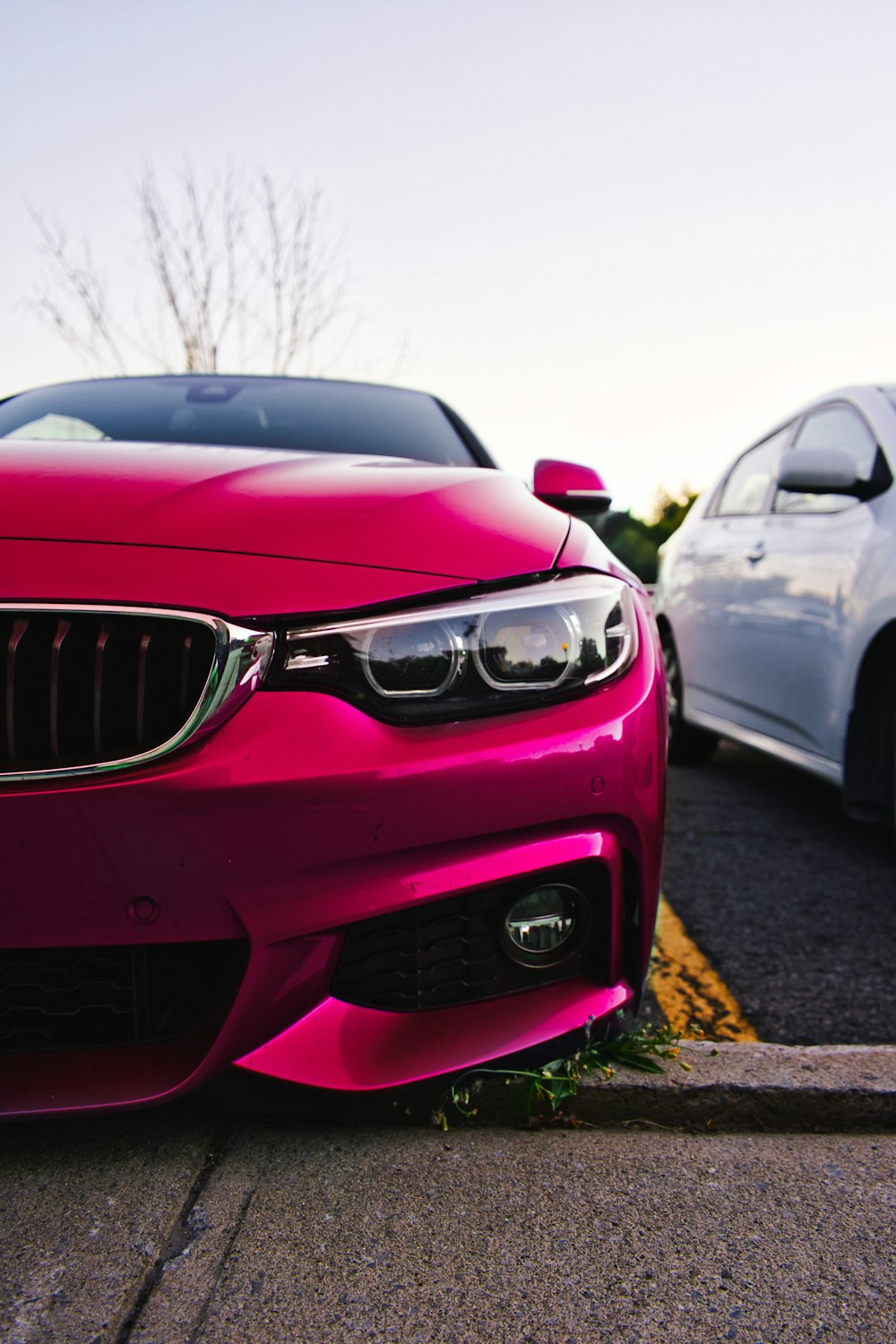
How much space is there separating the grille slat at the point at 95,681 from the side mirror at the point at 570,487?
3.40ft

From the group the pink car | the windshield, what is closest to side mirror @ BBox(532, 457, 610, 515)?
the windshield

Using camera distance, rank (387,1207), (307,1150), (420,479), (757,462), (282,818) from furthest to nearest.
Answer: (757,462)
(420,479)
(307,1150)
(387,1207)
(282,818)

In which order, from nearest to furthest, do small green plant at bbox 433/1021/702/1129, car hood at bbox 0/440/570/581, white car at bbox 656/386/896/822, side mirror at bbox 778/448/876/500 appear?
car hood at bbox 0/440/570/581 → small green plant at bbox 433/1021/702/1129 → white car at bbox 656/386/896/822 → side mirror at bbox 778/448/876/500

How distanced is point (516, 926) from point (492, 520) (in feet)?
1.93

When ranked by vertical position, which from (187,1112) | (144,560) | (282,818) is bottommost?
(187,1112)

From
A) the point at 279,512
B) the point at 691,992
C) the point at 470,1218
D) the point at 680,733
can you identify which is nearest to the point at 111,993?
the point at 470,1218

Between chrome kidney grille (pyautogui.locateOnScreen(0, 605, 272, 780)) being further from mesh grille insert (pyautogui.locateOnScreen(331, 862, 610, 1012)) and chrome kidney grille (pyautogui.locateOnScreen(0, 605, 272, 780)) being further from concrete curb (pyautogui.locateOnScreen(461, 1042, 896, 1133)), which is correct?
concrete curb (pyautogui.locateOnScreen(461, 1042, 896, 1133))

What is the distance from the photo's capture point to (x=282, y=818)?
1.27 meters

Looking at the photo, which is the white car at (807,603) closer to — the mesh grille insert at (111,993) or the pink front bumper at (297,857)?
the pink front bumper at (297,857)

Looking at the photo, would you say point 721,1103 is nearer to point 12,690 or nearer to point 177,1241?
point 177,1241

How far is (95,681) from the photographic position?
130cm

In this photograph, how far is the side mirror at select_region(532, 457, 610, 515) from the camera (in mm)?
2141

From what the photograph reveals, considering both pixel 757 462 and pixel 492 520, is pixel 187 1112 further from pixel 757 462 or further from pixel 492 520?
pixel 757 462

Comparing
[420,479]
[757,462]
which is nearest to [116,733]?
[420,479]
